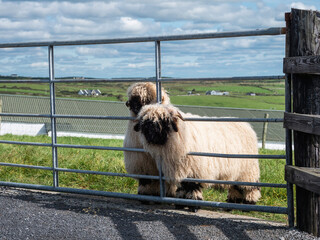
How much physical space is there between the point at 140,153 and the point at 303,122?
2625 millimetres

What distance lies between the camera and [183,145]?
5.76 metres

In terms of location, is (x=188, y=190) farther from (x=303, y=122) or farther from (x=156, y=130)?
(x=303, y=122)

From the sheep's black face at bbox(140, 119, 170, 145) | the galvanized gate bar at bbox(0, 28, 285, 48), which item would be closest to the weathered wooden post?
the galvanized gate bar at bbox(0, 28, 285, 48)

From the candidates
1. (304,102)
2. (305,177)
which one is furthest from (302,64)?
(305,177)

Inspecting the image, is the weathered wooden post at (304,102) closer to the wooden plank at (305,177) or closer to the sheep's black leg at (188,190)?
the wooden plank at (305,177)

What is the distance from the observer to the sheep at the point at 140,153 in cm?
631

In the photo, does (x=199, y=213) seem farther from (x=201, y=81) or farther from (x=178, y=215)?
(x=201, y=81)

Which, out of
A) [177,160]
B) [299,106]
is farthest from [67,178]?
[299,106]

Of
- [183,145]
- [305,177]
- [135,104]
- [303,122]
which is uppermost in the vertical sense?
[135,104]

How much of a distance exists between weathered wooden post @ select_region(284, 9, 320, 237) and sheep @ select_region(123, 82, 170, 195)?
7.43ft

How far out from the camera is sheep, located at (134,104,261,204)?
18.4 feet

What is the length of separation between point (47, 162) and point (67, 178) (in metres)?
1.39

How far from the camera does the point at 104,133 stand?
73.6ft

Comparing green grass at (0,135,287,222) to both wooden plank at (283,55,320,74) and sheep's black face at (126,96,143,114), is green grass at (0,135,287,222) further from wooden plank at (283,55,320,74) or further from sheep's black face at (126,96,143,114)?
wooden plank at (283,55,320,74)
